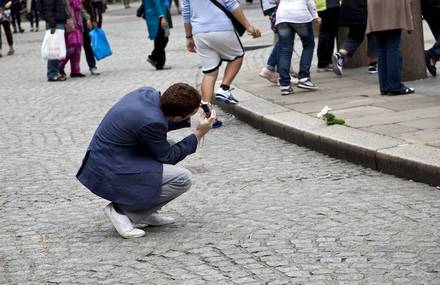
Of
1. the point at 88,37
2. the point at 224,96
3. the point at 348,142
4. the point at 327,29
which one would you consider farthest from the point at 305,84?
the point at 88,37

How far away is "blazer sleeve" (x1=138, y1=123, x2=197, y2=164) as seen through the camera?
6.46m

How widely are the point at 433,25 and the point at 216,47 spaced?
10.4 ft

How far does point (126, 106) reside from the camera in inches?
260

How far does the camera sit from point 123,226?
21.6ft

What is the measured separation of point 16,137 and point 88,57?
6.42 meters

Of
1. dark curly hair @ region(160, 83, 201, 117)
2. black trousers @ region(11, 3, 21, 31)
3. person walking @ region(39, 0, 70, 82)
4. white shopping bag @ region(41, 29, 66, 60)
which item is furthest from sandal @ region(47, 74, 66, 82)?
black trousers @ region(11, 3, 21, 31)

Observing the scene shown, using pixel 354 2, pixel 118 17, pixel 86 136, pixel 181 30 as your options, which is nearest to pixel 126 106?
pixel 86 136

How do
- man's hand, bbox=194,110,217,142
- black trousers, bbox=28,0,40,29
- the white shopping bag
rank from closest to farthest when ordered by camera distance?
1. man's hand, bbox=194,110,217,142
2. the white shopping bag
3. black trousers, bbox=28,0,40,29

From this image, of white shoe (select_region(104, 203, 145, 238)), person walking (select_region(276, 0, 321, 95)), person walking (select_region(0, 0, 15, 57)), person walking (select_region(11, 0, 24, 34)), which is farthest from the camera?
person walking (select_region(11, 0, 24, 34))

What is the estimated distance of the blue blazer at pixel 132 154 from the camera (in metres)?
6.51

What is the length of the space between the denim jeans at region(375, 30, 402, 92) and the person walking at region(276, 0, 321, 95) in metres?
0.99

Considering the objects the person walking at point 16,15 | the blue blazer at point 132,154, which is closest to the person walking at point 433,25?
the blue blazer at point 132,154

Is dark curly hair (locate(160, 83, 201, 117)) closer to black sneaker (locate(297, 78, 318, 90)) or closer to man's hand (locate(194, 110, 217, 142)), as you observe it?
man's hand (locate(194, 110, 217, 142))

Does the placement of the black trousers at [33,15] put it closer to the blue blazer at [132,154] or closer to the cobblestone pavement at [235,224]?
the cobblestone pavement at [235,224]
